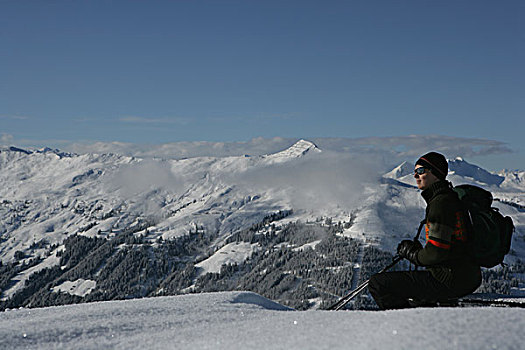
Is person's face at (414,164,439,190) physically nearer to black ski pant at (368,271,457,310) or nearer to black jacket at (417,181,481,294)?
black jacket at (417,181,481,294)

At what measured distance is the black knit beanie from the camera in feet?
23.7

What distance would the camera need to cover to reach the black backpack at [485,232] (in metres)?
6.54

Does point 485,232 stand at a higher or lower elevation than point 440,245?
higher

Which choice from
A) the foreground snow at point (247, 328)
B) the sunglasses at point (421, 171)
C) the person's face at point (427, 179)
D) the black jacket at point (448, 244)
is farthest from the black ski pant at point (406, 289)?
the sunglasses at point (421, 171)

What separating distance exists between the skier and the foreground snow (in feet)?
4.32

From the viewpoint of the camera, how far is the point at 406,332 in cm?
455

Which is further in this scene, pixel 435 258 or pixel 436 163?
pixel 436 163

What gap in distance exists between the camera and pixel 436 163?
23.9ft

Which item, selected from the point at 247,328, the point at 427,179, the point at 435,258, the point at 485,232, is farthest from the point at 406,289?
the point at 247,328

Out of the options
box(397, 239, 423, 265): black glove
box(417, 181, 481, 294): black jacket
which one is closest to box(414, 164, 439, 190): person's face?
box(417, 181, 481, 294): black jacket

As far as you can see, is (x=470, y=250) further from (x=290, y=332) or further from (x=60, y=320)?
(x=60, y=320)

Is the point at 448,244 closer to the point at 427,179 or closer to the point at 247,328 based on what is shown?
the point at 427,179

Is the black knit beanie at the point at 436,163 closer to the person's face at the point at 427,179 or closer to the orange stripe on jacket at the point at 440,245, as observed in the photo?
the person's face at the point at 427,179

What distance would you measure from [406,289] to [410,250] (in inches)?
26.6
